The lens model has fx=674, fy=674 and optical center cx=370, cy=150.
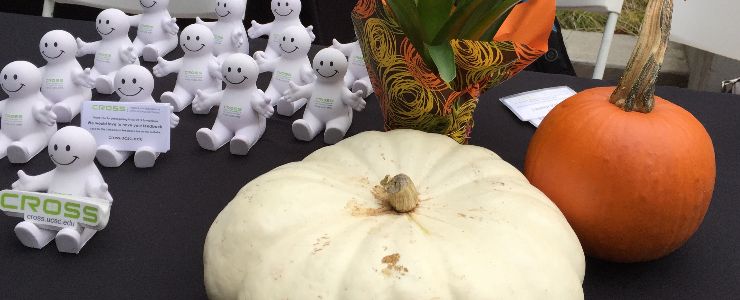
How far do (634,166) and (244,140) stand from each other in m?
0.56

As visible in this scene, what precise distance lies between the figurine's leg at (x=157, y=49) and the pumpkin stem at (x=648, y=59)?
91 cm

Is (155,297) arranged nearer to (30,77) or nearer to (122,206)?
(122,206)

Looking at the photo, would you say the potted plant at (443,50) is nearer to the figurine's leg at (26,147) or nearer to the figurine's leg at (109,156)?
the figurine's leg at (109,156)

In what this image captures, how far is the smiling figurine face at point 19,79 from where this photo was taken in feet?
3.29

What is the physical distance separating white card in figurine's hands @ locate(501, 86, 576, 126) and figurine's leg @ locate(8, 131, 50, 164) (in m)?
0.78

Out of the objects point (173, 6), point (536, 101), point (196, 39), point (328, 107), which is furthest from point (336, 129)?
point (173, 6)

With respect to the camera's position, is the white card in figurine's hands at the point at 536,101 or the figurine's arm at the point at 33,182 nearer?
the figurine's arm at the point at 33,182

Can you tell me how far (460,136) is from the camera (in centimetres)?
96

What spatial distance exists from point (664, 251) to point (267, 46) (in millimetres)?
830

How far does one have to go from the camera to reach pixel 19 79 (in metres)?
1.01

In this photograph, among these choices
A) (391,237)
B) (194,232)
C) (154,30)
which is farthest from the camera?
(154,30)

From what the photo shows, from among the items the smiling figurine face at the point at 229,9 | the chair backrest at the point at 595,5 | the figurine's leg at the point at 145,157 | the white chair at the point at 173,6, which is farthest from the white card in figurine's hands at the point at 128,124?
the chair backrest at the point at 595,5

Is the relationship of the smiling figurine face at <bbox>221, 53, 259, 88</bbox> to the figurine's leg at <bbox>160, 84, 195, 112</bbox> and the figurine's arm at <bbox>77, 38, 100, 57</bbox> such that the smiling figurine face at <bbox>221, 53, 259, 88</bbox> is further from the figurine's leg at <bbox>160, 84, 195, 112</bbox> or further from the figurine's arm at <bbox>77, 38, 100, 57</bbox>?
the figurine's arm at <bbox>77, 38, 100, 57</bbox>

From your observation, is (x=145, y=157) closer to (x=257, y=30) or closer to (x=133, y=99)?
(x=133, y=99)
